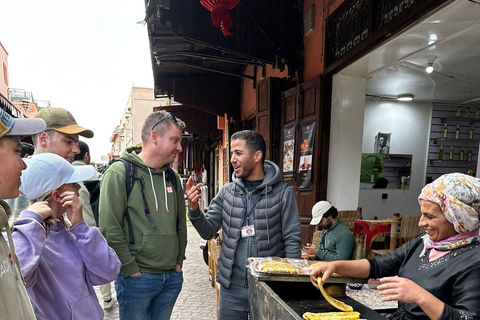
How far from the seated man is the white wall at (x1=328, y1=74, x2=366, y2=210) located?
80 centimetres

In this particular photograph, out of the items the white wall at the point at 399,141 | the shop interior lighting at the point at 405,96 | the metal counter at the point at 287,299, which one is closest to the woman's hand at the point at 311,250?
the metal counter at the point at 287,299

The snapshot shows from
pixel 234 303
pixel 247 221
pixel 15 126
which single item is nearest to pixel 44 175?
pixel 15 126

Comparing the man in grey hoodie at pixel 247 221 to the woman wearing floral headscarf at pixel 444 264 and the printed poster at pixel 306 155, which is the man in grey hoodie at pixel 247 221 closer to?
the woman wearing floral headscarf at pixel 444 264

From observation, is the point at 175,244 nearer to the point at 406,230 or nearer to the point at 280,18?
the point at 406,230

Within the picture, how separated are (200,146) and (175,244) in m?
12.5

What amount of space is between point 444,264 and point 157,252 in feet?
5.62

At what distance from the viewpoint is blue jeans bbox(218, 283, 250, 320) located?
1.99m

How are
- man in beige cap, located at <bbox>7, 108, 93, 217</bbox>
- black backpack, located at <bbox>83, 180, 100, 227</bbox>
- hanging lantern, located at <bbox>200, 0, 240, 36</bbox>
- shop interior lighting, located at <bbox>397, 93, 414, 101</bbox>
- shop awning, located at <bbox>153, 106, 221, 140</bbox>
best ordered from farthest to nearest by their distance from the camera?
shop awning, located at <bbox>153, 106, 221, 140</bbox> → shop interior lighting, located at <bbox>397, 93, 414, 101</bbox> → hanging lantern, located at <bbox>200, 0, 240, 36</bbox> → black backpack, located at <bbox>83, 180, 100, 227</bbox> → man in beige cap, located at <bbox>7, 108, 93, 217</bbox>

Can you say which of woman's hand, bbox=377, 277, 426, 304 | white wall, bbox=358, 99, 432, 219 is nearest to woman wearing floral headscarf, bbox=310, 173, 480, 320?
woman's hand, bbox=377, 277, 426, 304

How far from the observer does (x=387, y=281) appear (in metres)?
1.31

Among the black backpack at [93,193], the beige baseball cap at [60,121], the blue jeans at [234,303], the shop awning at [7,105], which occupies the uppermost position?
the shop awning at [7,105]

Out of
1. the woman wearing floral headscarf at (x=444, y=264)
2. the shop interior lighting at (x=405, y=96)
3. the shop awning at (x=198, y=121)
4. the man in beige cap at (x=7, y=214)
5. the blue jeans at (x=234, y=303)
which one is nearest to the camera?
the man in beige cap at (x=7, y=214)

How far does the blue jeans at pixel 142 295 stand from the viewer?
1.93 m

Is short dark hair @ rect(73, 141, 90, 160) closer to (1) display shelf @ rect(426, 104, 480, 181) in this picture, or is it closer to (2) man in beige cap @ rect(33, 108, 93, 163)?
(2) man in beige cap @ rect(33, 108, 93, 163)
